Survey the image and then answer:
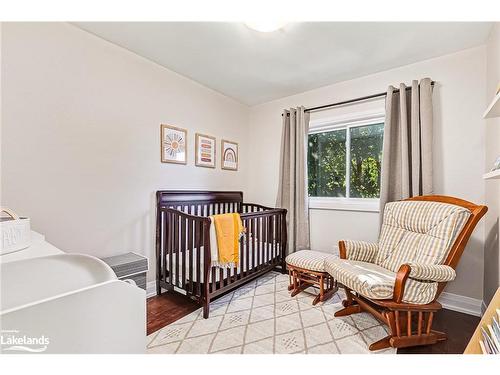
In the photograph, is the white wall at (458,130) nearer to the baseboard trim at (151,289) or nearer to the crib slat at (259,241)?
the crib slat at (259,241)

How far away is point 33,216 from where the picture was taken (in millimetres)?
1674

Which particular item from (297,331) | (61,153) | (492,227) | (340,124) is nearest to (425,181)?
(492,227)

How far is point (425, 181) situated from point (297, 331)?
1.72m

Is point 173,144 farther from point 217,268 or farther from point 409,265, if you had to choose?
point 409,265

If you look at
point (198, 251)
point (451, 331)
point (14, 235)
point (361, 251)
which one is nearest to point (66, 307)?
point (14, 235)

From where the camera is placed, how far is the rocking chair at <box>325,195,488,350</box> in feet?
4.99

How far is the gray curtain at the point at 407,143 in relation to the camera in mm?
2168

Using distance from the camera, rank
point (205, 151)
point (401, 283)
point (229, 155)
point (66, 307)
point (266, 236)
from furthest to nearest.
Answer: point (229, 155) → point (205, 151) → point (266, 236) → point (401, 283) → point (66, 307)

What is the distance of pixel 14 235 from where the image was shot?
2.97 ft

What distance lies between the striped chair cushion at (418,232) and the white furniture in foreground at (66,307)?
1937 mm

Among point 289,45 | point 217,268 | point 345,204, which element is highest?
point 289,45

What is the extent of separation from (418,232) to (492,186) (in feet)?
2.07

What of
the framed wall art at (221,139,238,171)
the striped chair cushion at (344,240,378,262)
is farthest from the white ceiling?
the striped chair cushion at (344,240,378,262)
